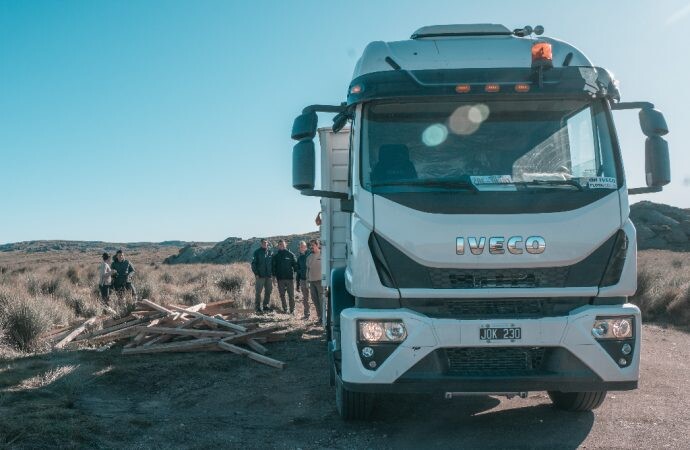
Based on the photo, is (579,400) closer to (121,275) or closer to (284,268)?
(284,268)

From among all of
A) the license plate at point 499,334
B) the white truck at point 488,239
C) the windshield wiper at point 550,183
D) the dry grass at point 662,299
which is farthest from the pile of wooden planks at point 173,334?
the dry grass at point 662,299

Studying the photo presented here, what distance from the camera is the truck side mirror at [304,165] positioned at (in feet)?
19.0

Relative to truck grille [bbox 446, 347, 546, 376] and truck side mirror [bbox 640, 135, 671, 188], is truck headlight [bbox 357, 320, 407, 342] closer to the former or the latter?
truck grille [bbox 446, 347, 546, 376]

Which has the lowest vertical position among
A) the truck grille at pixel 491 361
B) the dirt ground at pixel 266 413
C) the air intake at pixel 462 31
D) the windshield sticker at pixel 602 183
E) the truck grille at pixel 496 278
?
the dirt ground at pixel 266 413

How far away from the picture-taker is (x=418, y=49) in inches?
236

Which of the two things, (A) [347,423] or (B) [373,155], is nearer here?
(B) [373,155]

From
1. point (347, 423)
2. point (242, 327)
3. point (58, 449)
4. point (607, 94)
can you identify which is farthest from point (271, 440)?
point (242, 327)

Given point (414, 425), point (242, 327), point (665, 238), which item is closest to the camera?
point (414, 425)

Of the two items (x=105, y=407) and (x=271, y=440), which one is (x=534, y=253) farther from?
(x=105, y=407)

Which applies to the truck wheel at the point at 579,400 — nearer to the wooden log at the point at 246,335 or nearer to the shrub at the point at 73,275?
the wooden log at the point at 246,335

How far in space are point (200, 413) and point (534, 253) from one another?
3983 millimetres

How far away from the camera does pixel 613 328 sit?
5.21 meters

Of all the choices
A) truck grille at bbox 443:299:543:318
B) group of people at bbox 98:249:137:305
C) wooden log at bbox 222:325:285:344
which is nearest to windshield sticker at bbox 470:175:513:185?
truck grille at bbox 443:299:543:318

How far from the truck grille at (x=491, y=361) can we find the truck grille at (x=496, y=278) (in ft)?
1.62
